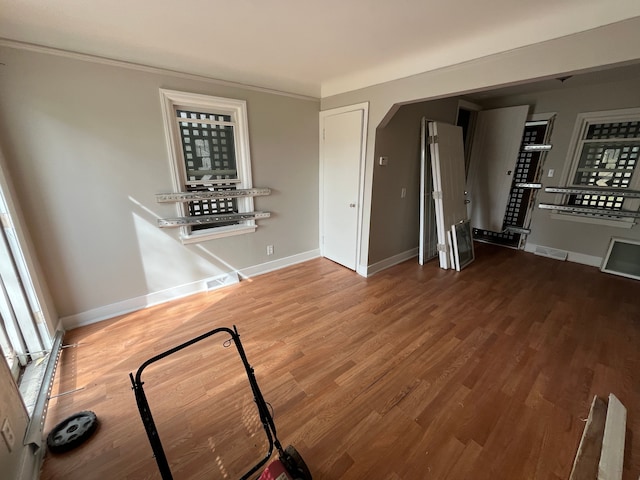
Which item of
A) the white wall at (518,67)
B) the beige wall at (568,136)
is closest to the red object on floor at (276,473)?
the white wall at (518,67)

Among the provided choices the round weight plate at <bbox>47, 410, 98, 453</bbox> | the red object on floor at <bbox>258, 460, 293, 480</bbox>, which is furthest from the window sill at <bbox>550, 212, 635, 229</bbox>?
the round weight plate at <bbox>47, 410, 98, 453</bbox>

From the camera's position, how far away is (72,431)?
1435mm

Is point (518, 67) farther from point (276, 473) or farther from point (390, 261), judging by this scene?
point (276, 473)

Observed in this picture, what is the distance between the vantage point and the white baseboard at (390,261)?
3448 millimetres

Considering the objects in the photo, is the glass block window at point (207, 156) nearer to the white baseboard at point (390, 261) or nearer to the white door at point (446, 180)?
the white baseboard at point (390, 261)

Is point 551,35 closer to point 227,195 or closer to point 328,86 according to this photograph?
point 328,86

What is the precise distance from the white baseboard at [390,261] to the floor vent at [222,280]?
1.71m

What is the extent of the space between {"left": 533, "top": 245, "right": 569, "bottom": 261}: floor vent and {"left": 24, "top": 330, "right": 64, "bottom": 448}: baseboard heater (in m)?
5.85

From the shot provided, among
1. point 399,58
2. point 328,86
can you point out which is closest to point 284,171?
point 328,86

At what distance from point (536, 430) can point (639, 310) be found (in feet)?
7.80

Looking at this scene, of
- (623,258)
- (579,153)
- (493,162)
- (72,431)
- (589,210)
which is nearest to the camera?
(72,431)

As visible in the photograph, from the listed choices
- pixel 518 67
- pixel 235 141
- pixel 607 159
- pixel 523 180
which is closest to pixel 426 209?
pixel 523 180

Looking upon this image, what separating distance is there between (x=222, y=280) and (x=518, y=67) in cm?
340

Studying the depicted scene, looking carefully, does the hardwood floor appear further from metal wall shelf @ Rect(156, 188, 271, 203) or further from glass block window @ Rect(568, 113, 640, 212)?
glass block window @ Rect(568, 113, 640, 212)
